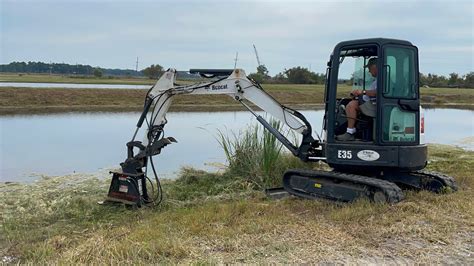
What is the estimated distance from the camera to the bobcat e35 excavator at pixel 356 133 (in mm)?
7195

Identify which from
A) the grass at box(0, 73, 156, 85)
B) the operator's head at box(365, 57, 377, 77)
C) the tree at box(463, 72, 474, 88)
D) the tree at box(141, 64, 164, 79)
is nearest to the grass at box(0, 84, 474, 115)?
the grass at box(0, 73, 156, 85)

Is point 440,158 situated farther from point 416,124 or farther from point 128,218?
point 128,218

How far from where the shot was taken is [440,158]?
13.3 meters

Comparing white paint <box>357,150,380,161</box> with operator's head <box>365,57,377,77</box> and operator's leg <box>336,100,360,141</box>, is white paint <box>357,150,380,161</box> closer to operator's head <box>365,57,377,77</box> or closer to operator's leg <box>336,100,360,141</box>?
operator's leg <box>336,100,360,141</box>

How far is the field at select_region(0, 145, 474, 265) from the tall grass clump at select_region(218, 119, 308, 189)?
0.94 meters

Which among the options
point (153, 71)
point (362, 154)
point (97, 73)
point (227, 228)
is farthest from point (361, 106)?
point (97, 73)

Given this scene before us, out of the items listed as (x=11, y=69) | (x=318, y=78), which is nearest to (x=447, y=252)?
(x=318, y=78)

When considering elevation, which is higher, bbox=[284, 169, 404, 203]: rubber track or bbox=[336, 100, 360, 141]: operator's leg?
bbox=[336, 100, 360, 141]: operator's leg

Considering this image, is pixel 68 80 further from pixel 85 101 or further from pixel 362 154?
pixel 362 154

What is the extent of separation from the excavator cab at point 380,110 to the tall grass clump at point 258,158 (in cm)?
237

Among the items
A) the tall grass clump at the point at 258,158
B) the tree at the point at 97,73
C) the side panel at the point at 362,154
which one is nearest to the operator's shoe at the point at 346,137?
the side panel at the point at 362,154

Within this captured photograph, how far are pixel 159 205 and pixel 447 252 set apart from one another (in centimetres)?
432

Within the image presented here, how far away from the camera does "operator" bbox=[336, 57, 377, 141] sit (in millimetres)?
7309

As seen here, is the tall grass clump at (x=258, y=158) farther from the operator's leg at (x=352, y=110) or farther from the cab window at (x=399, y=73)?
the cab window at (x=399, y=73)
